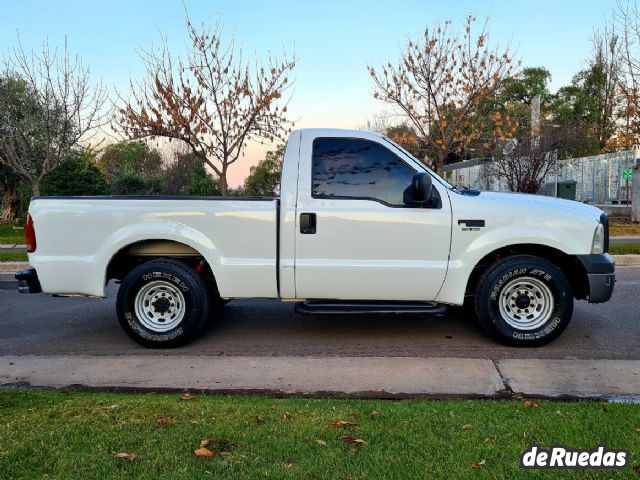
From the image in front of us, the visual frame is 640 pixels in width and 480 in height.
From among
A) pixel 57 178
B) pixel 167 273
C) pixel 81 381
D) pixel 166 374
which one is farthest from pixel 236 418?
pixel 57 178

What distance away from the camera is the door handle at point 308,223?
18.4 feet

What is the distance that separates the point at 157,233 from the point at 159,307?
779 mm

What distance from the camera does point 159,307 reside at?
5.92m

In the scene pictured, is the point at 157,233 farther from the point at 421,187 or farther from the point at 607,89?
the point at 607,89

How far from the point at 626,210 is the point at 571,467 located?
24085 millimetres

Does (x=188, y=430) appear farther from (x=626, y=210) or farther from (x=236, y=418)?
(x=626, y=210)

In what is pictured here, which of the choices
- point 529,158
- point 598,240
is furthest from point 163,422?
point 529,158

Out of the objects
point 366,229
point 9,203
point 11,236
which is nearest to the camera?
point 366,229

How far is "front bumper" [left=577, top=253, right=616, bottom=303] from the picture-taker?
562 centimetres

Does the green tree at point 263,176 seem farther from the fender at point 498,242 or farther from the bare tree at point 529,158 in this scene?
the fender at point 498,242

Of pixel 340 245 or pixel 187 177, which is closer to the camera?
pixel 340 245

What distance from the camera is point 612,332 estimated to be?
641cm

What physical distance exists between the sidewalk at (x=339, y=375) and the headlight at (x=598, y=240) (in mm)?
1110

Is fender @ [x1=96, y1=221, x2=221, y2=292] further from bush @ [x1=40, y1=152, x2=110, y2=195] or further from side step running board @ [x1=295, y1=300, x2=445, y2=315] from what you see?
bush @ [x1=40, y1=152, x2=110, y2=195]
